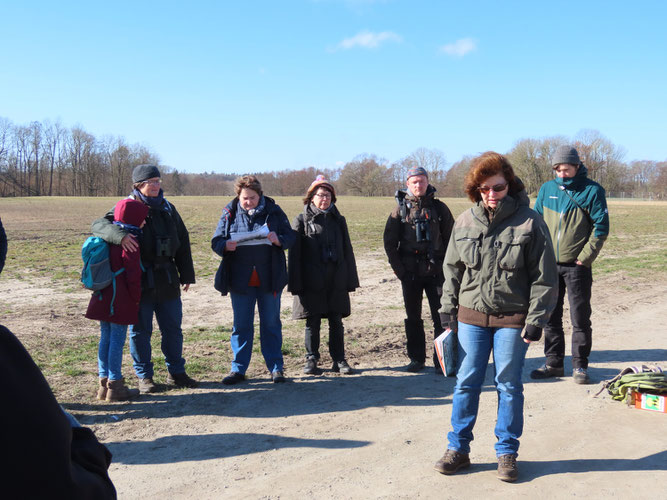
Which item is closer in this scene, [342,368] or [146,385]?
[146,385]

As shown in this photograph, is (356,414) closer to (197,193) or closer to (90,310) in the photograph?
(90,310)

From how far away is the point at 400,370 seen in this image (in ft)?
21.2

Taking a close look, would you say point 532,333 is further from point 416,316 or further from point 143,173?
point 143,173

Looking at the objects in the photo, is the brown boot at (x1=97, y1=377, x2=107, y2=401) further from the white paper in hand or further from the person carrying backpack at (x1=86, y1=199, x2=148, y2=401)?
the white paper in hand

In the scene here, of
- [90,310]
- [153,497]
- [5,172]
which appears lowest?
[153,497]

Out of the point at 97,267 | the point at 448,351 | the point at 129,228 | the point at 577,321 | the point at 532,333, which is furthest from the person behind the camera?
the point at 577,321

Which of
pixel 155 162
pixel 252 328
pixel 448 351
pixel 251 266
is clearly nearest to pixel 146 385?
pixel 252 328

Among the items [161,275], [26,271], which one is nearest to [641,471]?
[161,275]

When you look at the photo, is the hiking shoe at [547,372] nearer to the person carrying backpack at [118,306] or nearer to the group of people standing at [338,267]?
the group of people standing at [338,267]

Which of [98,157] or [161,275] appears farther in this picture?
[98,157]

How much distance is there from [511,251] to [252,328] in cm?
320

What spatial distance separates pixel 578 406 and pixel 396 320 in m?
3.78

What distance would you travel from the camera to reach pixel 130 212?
543 centimetres

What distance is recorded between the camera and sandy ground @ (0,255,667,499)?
379 cm
